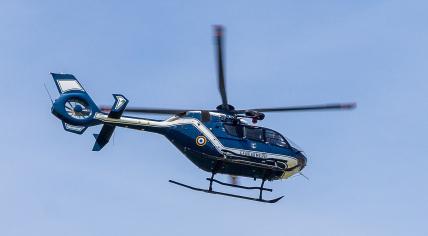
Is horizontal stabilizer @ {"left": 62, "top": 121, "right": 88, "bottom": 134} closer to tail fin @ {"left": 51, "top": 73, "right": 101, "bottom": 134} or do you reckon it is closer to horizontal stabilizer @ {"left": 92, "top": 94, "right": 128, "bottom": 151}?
tail fin @ {"left": 51, "top": 73, "right": 101, "bottom": 134}

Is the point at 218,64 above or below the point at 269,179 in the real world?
above

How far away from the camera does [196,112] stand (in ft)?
153

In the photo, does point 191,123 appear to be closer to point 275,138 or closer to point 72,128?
point 275,138

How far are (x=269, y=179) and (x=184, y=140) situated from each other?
4.27 m

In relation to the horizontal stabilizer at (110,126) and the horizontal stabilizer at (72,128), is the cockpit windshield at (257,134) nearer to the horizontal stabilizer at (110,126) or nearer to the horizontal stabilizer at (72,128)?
the horizontal stabilizer at (110,126)

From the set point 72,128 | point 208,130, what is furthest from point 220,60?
point 72,128

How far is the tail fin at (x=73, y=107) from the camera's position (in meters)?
Result: 45.3

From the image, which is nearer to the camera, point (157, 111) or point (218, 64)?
point (218, 64)

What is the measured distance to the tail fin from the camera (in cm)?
4528

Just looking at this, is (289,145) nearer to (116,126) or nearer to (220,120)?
(220,120)

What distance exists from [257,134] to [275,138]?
957 mm

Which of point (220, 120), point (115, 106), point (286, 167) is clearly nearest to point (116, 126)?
point (115, 106)

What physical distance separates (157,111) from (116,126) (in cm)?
201

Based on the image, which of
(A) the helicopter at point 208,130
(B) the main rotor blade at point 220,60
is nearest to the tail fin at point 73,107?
(A) the helicopter at point 208,130
